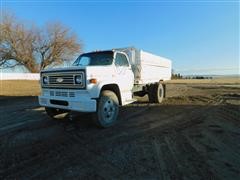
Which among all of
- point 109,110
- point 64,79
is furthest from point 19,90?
point 109,110

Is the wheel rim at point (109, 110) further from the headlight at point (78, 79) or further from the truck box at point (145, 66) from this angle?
the truck box at point (145, 66)

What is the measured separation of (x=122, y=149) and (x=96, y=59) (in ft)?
12.0

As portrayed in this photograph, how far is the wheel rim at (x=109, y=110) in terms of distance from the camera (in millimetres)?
5415

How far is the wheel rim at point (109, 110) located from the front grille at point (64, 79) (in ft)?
3.32

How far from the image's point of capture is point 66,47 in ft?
110

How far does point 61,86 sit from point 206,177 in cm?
414

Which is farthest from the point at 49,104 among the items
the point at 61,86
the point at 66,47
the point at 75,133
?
the point at 66,47

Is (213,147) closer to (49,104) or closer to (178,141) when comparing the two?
(178,141)

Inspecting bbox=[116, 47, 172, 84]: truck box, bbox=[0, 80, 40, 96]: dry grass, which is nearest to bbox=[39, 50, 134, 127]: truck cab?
bbox=[116, 47, 172, 84]: truck box

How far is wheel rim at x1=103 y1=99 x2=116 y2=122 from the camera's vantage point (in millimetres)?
5415

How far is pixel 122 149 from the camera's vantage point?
3949 millimetres

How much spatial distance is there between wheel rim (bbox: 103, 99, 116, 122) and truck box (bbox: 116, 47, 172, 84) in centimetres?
244

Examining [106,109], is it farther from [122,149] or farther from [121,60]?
[121,60]

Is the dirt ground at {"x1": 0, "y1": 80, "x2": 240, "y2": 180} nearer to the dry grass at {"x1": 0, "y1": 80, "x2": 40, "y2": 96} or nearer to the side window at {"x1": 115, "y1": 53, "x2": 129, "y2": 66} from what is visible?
the side window at {"x1": 115, "y1": 53, "x2": 129, "y2": 66}
